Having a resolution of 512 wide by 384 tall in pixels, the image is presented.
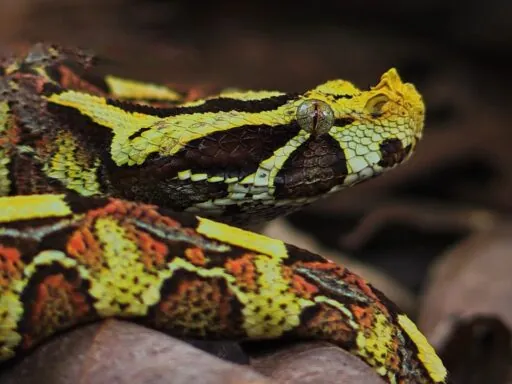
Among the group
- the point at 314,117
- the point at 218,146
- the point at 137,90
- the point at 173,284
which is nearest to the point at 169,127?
the point at 218,146

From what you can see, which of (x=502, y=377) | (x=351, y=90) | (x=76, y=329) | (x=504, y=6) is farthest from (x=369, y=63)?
(x=76, y=329)

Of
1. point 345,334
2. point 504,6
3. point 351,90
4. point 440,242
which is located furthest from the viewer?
point 504,6

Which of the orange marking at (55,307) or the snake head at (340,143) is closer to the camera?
the orange marking at (55,307)

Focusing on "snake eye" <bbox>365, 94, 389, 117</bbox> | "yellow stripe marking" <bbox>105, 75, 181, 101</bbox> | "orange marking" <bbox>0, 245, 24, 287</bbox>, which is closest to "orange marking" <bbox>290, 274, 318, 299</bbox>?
"snake eye" <bbox>365, 94, 389, 117</bbox>

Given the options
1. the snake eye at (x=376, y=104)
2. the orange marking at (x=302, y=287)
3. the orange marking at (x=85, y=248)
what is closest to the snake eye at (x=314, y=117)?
the snake eye at (x=376, y=104)

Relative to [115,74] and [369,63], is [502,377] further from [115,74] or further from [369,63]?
[369,63]

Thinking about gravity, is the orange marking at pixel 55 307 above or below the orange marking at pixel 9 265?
below

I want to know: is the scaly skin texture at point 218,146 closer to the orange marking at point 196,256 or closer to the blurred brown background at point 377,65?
the orange marking at point 196,256
